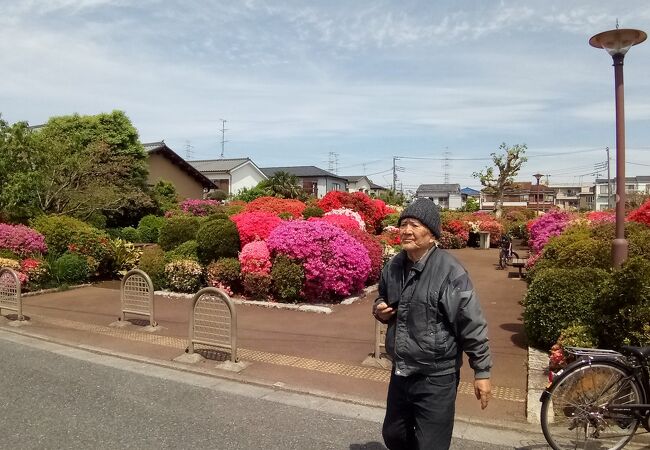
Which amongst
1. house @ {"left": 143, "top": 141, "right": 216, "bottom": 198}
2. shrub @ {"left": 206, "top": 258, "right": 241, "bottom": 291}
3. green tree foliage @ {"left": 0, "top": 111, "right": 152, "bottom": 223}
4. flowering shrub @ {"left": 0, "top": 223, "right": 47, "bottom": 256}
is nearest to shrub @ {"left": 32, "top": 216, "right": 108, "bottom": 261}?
flowering shrub @ {"left": 0, "top": 223, "right": 47, "bottom": 256}

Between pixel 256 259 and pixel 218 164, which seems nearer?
pixel 256 259

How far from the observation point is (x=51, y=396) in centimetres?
478

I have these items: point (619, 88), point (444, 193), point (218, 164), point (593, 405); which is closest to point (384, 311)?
point (593, 405)

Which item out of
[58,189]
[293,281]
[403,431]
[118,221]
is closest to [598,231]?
[293,281]

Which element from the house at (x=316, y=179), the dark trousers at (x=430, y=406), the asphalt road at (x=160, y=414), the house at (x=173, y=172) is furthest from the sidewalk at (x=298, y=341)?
the house at (x=316, y=179)

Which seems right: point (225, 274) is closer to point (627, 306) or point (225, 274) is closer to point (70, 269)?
point (70, 269)

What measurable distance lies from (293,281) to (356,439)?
18.2ft

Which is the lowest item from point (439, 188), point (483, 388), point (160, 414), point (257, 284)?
point (160, 414)

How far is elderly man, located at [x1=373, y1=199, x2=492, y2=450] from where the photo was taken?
2.62 m

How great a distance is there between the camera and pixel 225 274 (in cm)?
1037

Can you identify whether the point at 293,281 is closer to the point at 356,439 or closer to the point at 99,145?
the point at 356,439

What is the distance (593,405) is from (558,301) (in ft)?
7.65

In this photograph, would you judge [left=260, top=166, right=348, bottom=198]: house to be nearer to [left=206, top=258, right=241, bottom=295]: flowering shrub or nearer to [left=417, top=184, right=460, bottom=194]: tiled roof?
[left=417, top=184, right=460, bottom=194]: tiled roof

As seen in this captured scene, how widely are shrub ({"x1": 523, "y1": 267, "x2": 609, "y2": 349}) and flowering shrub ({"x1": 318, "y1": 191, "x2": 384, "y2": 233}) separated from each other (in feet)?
44.4
